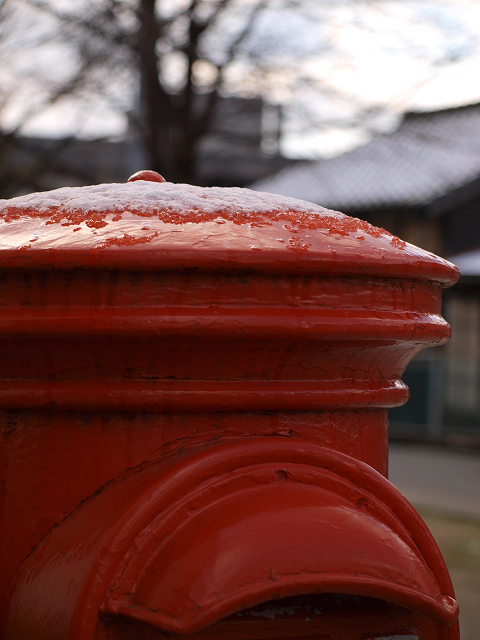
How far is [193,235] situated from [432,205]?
1012 cm

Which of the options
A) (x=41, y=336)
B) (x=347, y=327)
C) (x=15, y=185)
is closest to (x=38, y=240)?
(x=41, y=336)

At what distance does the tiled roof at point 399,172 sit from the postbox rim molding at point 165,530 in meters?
9.15

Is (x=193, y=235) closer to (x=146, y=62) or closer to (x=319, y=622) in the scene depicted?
(x=319, y=622)

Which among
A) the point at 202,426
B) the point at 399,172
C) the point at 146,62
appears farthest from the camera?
the point at 399,172

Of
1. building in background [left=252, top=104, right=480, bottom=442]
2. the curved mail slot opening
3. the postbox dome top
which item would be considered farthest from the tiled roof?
the curved mail slot opening

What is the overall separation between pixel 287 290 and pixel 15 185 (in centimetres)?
685

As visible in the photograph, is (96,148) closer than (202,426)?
No

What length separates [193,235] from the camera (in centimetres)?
81

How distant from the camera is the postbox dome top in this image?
2.55ft

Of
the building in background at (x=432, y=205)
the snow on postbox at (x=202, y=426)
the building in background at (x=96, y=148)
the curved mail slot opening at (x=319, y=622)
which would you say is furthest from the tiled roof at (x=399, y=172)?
the curved mail slot opening at (x=319, y=622)

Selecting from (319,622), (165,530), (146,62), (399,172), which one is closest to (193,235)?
(165,530)

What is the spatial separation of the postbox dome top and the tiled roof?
892cm

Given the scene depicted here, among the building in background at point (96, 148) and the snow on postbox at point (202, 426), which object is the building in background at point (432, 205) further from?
the snow on postbox at point (202, 426)

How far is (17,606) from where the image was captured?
0.87 metres
